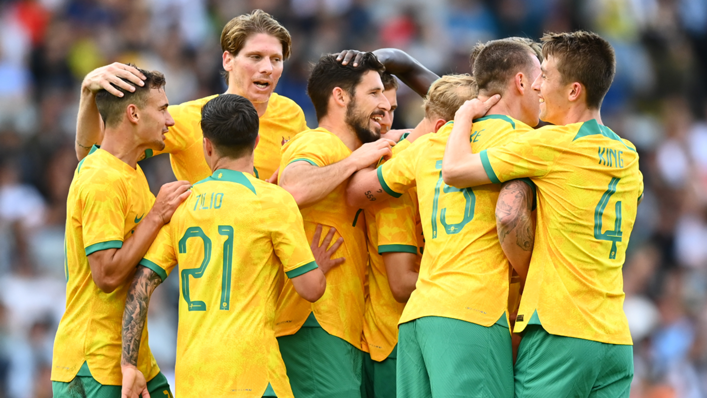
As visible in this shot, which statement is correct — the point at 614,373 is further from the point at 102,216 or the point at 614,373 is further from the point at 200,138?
the point at 200,138

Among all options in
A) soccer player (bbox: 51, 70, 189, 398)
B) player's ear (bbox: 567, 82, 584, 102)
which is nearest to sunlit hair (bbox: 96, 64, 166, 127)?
soccer player (bbox: 51, 70, 189, 398)

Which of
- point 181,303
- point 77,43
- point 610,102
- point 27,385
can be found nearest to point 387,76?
point 181,303

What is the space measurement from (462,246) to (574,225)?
0.67 m

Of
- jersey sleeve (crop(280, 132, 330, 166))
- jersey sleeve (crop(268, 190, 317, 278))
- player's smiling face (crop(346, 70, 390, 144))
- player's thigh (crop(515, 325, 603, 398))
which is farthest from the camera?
player's smiling face (crop(346, 70, 390, 144))

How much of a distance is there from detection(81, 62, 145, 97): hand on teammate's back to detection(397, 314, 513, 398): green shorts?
240 centimetres

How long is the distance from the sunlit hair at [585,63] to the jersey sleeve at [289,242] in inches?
73.7

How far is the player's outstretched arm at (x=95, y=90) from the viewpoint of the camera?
5.79 m

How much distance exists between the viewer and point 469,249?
5379 mm

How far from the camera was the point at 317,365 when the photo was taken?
Result: 586 centimetres

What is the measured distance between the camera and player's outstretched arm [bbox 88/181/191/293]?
17.9 feet

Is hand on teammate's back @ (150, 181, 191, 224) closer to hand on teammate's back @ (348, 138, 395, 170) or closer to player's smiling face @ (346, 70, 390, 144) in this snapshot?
hand on teammate's back @ (348, 138, 395, 170)

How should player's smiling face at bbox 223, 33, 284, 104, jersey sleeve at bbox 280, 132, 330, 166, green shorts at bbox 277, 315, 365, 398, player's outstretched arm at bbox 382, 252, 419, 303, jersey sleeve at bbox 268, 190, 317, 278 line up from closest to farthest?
jersey sleeve at bbox 268, 190, 317, 278, green shorts at bbox 277, 315, 365, 398, player's outstretched arm at bbox 382, 252, 419, 303, jersey sleeve at bbox 280, 132, 330, 166, player's smiling face at bbox 223, 33, 284, 104

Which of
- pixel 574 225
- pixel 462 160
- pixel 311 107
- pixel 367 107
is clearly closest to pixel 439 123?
pixel 367 107

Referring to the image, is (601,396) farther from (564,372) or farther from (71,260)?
(71,260)
